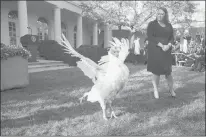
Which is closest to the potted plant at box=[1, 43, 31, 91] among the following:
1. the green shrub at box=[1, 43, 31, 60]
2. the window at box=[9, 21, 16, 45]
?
the green shrub at box=[1, 43, 31, 60]

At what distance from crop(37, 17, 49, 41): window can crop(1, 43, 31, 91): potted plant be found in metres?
12.7

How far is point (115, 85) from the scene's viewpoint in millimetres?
1258

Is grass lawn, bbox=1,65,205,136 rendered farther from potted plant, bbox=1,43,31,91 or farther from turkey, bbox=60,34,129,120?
turkey, bbox=60,34,129,120

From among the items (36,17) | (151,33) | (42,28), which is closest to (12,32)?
(36,17)

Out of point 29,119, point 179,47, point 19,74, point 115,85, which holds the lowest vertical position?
point 29,119

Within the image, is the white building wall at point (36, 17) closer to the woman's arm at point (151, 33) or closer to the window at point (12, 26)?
the window at point (12, 26)

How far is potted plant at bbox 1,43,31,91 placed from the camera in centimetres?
619

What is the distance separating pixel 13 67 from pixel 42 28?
14.0 m

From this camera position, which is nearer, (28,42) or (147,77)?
(147,77)

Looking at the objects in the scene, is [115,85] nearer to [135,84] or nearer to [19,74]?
[135,84]

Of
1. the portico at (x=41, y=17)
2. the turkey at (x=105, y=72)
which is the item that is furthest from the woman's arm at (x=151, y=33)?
the portico at (x=41, y=17)

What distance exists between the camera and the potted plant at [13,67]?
6191mm

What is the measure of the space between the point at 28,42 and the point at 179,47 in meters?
11.4

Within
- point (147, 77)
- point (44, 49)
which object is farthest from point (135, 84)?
point (44, 49)
